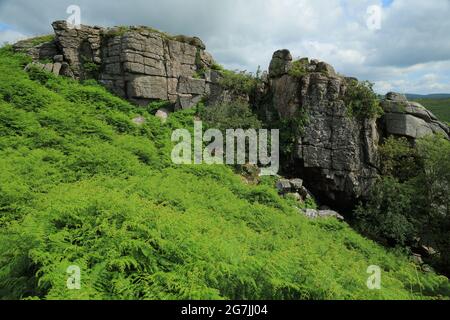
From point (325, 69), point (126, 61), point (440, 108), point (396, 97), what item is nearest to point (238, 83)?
point (325, 69)

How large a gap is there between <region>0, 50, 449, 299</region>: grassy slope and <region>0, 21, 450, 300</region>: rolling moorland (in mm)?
A: 38

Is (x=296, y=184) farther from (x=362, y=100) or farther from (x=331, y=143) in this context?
(x=362, y=100)

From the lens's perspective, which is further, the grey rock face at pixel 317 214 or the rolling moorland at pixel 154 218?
the grey rock face at pixel 317 214

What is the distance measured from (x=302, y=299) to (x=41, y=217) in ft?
18.7

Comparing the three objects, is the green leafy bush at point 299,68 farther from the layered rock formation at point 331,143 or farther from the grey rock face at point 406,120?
the grey rock face at point 406,120

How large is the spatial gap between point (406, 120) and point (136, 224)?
22.9 meters

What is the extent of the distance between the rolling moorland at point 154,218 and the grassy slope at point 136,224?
4 centimetres

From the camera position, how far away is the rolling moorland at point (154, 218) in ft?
18.9

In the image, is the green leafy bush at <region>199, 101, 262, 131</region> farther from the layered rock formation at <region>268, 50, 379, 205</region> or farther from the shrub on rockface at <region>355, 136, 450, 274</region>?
the shrub on rockface at <region>355, 136, 450, 274</region>

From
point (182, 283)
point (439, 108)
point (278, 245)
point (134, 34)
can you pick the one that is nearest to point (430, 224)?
point (278, 245)

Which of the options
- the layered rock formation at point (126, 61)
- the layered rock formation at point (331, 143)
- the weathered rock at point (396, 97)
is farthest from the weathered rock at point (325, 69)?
the layered rock formation at point (126, 61)

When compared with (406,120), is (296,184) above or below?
below

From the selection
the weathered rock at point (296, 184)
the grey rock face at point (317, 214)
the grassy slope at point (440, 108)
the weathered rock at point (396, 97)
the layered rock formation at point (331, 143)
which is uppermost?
the grassy slope at point (440, 108)

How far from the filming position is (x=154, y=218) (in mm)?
7652
